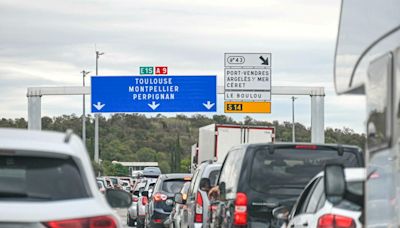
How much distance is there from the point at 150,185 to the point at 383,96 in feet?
81.9

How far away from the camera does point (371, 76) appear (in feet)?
22.1

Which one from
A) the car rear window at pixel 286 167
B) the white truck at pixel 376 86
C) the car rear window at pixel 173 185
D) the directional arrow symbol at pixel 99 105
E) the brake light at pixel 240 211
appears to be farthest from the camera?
the directional arrow symbol at pixel 99 105

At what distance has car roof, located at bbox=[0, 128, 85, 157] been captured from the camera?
718 cm

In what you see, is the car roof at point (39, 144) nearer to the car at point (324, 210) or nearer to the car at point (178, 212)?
the car at point (324, 210)

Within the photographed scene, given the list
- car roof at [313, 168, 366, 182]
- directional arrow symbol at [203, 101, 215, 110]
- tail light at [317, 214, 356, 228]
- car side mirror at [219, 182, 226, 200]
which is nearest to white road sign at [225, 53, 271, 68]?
directional arrow symbol at [203, 101, 215, 110]

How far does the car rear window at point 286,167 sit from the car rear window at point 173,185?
11.3m

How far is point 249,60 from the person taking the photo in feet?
112

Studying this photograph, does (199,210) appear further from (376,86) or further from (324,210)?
(376,86)

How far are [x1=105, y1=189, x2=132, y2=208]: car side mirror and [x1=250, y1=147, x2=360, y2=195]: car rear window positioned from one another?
12.4 ft

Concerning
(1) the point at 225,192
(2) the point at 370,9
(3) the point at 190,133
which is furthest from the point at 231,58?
(3) the point at 190,133

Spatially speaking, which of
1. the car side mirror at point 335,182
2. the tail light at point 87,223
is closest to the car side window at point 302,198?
the car side mirror at point 335,182

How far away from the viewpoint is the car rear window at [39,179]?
702 centimetres

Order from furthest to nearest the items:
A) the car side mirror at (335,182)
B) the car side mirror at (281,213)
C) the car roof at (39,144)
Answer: the car side mirror at (281,213) < the car side mirror at (335,182) < the car roof at (39,144)

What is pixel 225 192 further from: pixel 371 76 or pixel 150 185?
pixel 150 185
